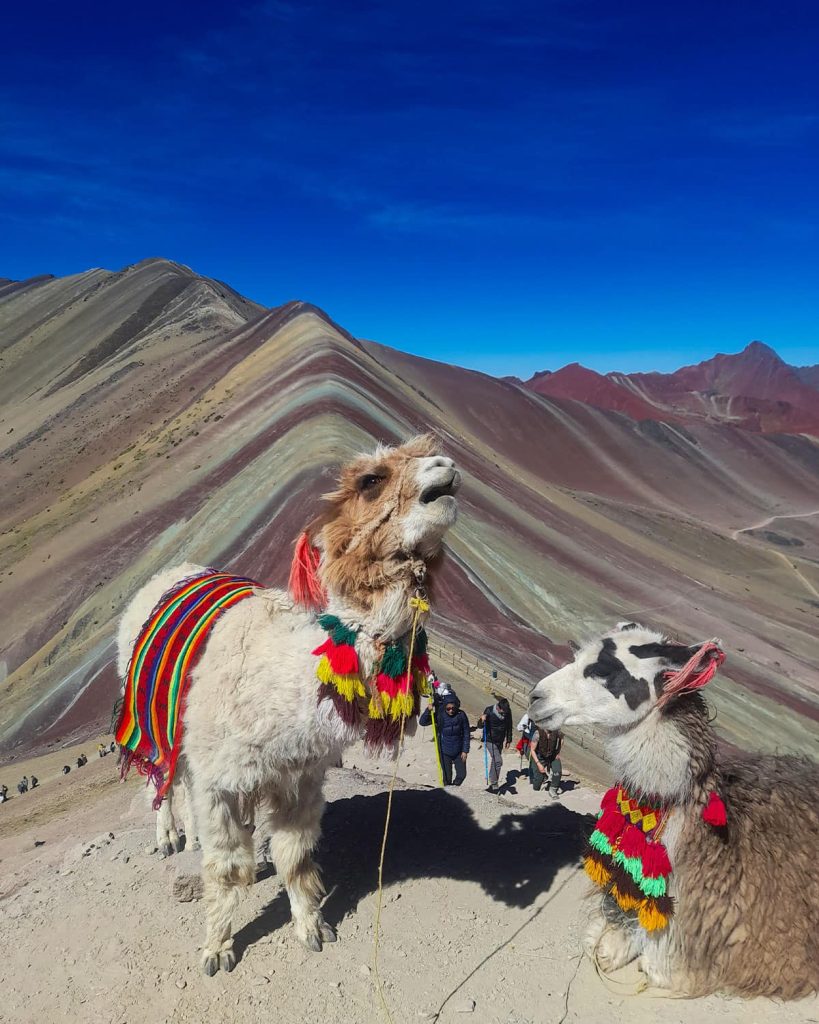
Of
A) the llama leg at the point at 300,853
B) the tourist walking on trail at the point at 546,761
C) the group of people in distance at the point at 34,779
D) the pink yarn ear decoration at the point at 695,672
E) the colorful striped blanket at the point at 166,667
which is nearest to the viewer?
the pink yarn ear decoration at the point at 695,672

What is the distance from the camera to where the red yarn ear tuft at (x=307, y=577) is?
146 inches

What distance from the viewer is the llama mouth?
11.2 ft

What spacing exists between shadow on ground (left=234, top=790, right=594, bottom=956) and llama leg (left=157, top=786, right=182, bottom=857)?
3.66ft

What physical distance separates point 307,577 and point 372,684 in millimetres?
672

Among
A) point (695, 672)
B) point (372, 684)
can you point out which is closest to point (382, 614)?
point (372, 684)

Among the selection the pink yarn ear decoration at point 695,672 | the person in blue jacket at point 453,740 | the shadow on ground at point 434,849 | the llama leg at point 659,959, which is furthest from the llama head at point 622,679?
the person in blue jacket at point 453,740

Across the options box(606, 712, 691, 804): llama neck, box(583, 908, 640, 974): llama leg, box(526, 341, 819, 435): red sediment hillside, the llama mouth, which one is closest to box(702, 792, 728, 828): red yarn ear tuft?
box(606, 712, 691, 804): llama neck

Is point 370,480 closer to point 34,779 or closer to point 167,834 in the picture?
point 167,834

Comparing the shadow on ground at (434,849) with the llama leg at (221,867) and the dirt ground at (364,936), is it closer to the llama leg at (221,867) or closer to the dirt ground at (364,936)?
the dirt ground at (364,936)

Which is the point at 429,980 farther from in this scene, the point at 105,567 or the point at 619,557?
the point at 619,557

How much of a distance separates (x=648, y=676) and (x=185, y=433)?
82.2ft

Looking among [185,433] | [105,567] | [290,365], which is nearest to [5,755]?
[105,567]

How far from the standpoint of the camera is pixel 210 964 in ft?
12.7

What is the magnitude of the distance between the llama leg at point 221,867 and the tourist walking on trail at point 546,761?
3.95m
